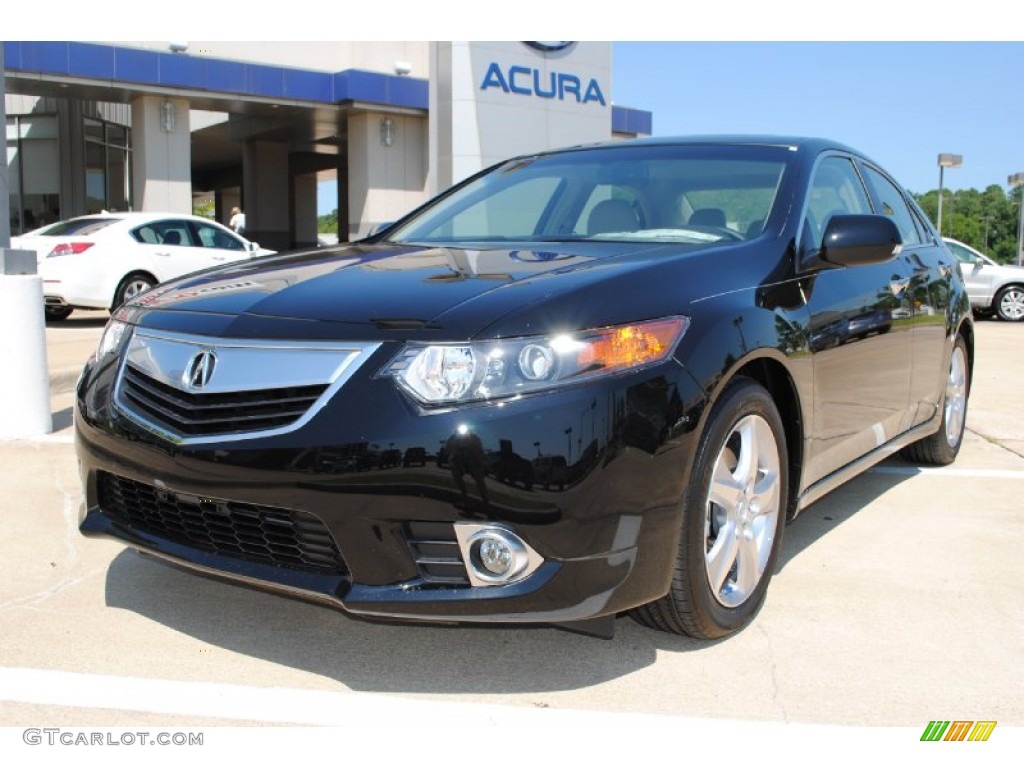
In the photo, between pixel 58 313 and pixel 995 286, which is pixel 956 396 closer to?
pixel 58 313

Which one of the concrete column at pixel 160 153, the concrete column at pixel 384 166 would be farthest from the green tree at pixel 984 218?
the concrete column at pixel 160 153

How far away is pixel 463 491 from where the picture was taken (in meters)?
2.37

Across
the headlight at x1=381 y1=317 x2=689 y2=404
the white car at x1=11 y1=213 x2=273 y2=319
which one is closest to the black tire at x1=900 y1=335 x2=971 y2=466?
the headlight at x1=381 y1=317 x2=689 y2=404

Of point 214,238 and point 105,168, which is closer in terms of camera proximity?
point 214,238

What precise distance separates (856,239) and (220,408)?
212cm

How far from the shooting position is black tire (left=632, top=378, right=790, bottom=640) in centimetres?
→ 271

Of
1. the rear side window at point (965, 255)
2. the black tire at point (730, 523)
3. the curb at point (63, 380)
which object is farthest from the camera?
the rear side window at point (965, 255)

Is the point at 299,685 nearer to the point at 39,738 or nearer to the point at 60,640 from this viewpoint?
the point at 39,738

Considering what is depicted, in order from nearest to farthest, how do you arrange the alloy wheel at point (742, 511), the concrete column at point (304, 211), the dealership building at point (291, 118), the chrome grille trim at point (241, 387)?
the chrome grille trim at point (241, 387) < the alloy wheel at point (742, 511) < the dealership building at point (291, 118) < the concrete column at point (304, 211)

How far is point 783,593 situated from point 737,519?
0.60m

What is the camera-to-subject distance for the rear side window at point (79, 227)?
40.7 feet

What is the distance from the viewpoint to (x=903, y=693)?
2697 mm

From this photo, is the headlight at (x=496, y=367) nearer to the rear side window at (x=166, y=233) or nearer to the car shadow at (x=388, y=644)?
the car shadow at (x=388, y=644)

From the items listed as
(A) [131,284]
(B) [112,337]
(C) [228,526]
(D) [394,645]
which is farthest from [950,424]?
(A) [131,284]
